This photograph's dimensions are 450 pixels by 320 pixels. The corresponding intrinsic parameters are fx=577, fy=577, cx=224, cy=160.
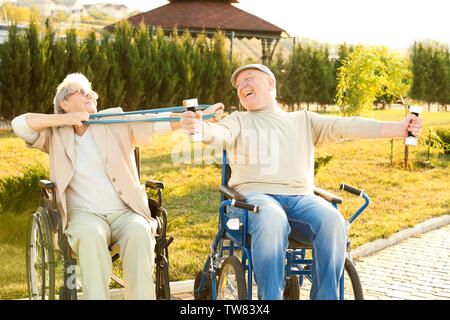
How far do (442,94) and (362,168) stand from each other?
55.8ft

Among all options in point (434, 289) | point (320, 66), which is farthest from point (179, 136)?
point (320, 66)

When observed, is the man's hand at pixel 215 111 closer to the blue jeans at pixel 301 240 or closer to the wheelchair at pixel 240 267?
the wheelchair at pixel 240 267

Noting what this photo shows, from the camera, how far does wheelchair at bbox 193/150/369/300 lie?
2936mm

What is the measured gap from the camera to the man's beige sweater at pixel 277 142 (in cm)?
330

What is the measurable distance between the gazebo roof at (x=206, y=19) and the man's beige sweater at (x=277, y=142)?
733 inches

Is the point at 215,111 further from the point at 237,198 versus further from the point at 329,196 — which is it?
the point at 329,196

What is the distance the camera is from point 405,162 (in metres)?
10.0

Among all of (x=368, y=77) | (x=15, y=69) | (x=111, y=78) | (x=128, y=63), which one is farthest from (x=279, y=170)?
(x=128, y=63)

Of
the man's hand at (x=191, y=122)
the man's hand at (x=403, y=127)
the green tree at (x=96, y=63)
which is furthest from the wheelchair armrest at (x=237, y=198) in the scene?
the green tree at (x=96, y=63)

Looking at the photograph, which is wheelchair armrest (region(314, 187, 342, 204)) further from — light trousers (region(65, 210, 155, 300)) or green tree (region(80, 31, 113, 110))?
green tree (region(80, 31, 113, 110))

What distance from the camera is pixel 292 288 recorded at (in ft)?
11.6

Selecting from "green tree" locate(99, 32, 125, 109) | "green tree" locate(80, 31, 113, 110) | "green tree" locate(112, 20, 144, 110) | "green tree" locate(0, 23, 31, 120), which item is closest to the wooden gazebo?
"green tree" locate(112, 20, 144, 110)

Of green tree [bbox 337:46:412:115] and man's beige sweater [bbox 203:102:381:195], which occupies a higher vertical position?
green tree [bbox 337:46:412:115]

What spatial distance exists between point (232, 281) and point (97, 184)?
922mm
